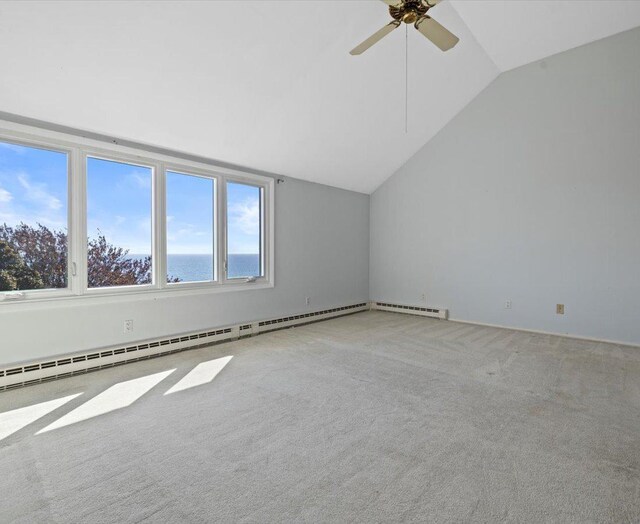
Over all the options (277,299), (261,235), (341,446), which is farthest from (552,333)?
(261,235)

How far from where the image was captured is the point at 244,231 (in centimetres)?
453

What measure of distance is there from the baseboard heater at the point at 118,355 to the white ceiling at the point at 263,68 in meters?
2.02

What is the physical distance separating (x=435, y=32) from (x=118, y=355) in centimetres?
373

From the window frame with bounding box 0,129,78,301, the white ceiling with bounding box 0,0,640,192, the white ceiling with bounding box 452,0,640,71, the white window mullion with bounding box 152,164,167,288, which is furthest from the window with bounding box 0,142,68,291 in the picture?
the white ceiling with bounding box 452,0,640,71

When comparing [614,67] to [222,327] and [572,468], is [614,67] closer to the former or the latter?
[572,468]

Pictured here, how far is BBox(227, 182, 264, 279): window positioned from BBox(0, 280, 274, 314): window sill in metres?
0.26

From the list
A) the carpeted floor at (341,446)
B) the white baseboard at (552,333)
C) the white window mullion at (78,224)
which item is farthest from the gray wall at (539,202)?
the white window mullion at (78,224)

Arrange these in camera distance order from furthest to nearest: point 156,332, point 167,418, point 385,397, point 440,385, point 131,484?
point 156,332 < point 440,385 < point 385,397 < point 167,418 < point 131,484

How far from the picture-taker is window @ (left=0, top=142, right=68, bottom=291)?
2.79m

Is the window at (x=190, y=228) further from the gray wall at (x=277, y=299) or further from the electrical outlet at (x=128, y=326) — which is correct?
the electrical outlet at (x=128, y=326)

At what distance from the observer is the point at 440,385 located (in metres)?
2.74

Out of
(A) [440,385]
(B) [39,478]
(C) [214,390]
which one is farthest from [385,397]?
(B) [39,478]

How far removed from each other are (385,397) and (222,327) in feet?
7.46

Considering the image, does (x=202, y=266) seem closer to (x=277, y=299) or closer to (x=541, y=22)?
(x=277, y=299)
